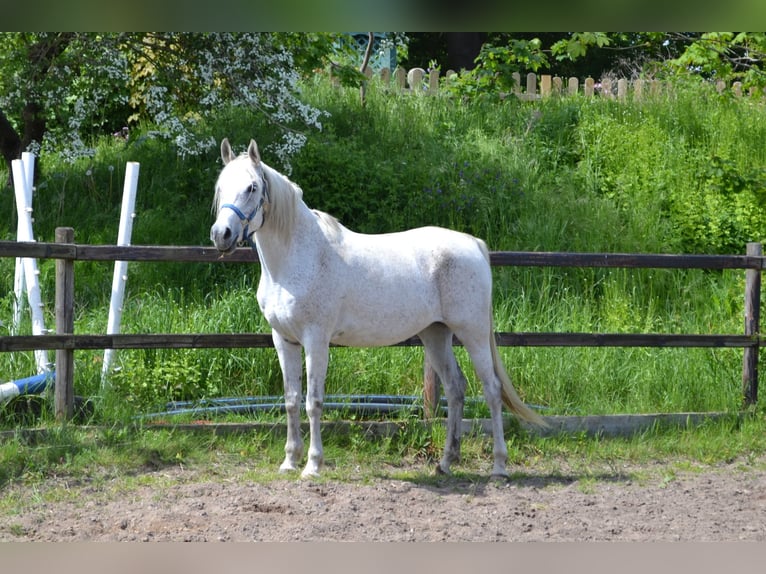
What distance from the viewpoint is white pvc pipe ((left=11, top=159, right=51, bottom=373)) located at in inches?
253

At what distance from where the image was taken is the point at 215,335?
600 centimetres

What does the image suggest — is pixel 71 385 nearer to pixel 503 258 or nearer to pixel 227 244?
pixel 227 244

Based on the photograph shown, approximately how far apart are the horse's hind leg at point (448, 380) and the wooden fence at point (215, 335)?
0.37 m

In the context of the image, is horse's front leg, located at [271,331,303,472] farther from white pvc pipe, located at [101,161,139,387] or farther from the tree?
the tree

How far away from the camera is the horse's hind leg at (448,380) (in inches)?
227

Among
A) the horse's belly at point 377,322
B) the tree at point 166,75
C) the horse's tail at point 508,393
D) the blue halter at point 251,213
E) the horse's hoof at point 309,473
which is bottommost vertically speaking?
the horse's hoof at point 309,473

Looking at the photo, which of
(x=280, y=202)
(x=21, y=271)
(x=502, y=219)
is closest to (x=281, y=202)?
(x=280, y=202)

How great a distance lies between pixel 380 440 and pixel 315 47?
18.2 feet

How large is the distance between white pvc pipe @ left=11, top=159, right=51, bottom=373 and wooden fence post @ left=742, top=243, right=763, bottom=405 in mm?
5586

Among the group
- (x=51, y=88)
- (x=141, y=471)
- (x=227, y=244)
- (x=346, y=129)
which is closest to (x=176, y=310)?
(x=141, y=471)

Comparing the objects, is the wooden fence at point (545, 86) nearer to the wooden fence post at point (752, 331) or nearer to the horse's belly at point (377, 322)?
the wooden fence post at point (752, 331)

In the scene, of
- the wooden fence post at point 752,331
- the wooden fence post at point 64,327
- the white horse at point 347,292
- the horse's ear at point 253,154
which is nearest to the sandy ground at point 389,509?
the white horse at point 347,292

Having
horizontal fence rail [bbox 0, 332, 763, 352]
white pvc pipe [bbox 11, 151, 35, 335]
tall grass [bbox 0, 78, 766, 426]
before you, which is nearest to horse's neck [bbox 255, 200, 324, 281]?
horizontal fence rail [bbox 0, 332, 763, 352]

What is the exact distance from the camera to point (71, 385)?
19.2 feet
